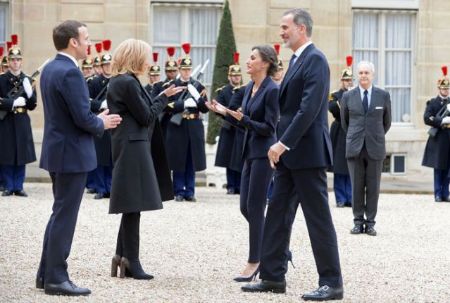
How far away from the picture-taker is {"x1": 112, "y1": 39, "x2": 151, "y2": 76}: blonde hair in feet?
30.6

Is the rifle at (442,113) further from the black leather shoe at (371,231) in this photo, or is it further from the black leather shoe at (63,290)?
the black leather shoe at (63,290)

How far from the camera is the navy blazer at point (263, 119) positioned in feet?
31.6

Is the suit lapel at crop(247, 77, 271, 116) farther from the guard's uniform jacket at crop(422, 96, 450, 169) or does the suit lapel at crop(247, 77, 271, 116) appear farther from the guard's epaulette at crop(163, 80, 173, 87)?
the guard's uniform jacket at crop(422, 96, 450, 169)

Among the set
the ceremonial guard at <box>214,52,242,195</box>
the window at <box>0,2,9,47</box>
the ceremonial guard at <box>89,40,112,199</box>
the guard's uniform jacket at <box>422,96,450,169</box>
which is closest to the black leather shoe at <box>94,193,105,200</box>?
the ceremonial guard at <box>89,40,112,199</box>

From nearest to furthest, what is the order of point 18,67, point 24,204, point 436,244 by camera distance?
point 436,244 < point 24,204 < point 18,67

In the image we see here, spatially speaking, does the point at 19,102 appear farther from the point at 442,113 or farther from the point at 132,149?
the point at 132,149

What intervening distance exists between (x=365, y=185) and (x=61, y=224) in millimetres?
5460

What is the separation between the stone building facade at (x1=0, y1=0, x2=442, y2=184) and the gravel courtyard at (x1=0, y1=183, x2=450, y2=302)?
5.89m

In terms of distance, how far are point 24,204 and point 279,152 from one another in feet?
25.0

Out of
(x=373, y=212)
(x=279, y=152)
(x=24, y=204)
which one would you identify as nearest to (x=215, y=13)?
(x=24, y=204)

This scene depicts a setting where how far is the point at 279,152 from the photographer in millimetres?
8586

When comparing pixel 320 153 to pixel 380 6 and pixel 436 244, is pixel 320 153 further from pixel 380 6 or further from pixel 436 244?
pixel 380 6

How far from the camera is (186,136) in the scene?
56.7ft

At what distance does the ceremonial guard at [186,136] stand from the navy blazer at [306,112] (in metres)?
8.17
